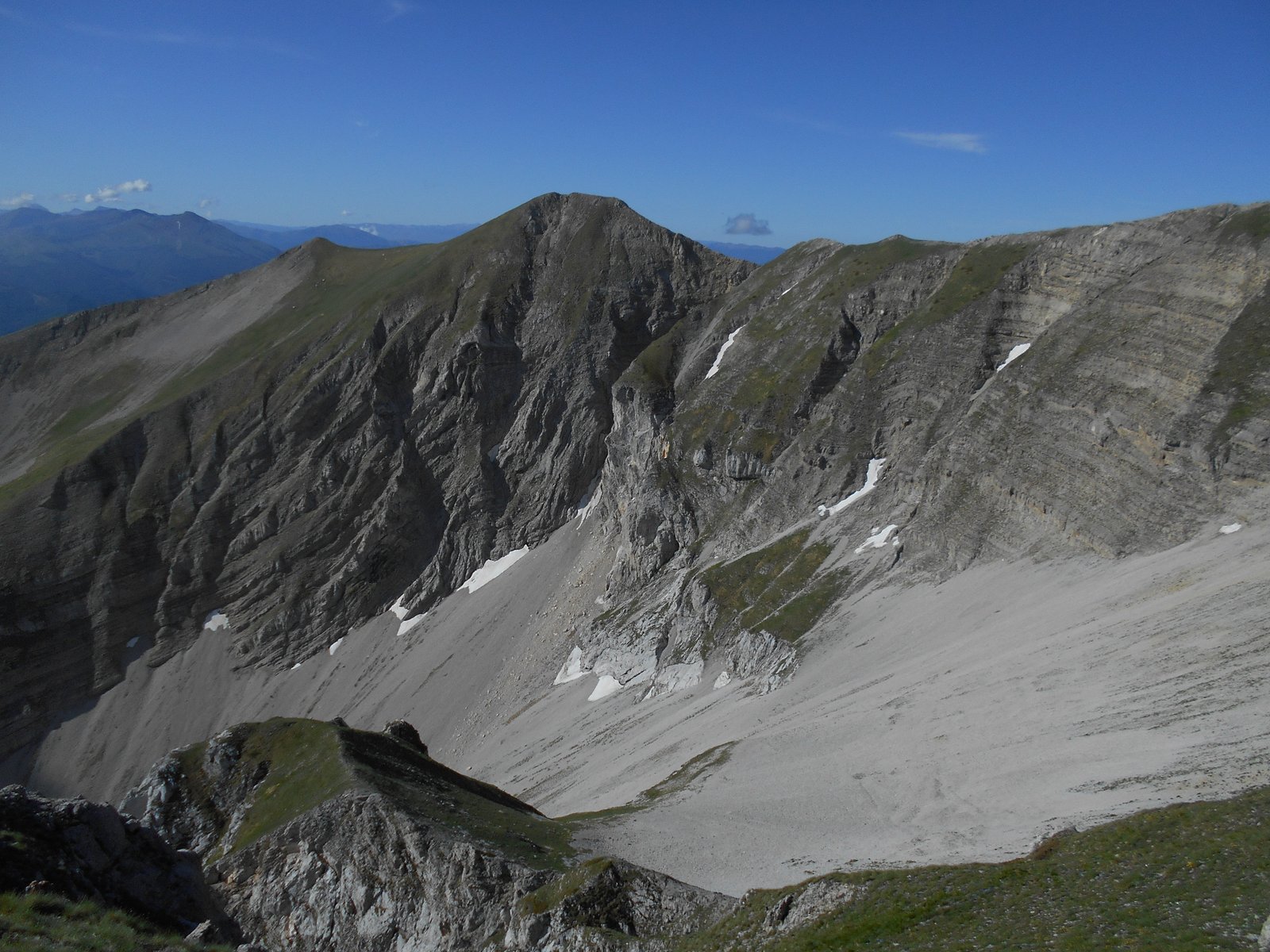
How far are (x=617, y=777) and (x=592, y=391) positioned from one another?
205 ft

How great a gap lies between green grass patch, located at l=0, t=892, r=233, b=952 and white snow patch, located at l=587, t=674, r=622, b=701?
5828 centimetres

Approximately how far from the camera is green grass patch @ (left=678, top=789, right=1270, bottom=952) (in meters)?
16.2

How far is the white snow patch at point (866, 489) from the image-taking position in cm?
7419

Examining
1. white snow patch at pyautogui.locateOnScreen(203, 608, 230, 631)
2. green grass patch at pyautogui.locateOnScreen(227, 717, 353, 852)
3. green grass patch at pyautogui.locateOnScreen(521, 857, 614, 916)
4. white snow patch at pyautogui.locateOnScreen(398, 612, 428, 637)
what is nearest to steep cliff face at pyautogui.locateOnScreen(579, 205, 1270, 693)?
white snow patch at pyautogui.locateOnScreen(398, 612, 428, 637)

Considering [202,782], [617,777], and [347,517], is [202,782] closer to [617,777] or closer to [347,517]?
[617,777]

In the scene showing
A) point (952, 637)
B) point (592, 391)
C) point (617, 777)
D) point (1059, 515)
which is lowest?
point (617, 777)

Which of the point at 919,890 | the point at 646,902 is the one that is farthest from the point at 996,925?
the point at 646,902

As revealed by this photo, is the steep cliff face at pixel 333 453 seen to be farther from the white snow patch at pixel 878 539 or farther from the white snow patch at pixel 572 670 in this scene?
the white snow patch at pixel 878 539

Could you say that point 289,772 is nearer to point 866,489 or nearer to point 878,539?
point 878,539

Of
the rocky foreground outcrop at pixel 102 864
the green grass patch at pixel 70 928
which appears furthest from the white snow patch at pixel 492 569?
the green grass patch at pixel 70 928

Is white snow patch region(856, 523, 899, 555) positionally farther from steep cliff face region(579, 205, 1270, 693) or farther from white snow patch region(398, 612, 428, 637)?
white snow patch region(398, 612, 428, 637)

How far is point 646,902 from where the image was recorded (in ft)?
81.7

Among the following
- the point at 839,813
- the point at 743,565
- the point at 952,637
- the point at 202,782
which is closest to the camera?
the point at 202,782

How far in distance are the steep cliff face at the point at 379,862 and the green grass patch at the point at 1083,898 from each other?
3.59 metres
